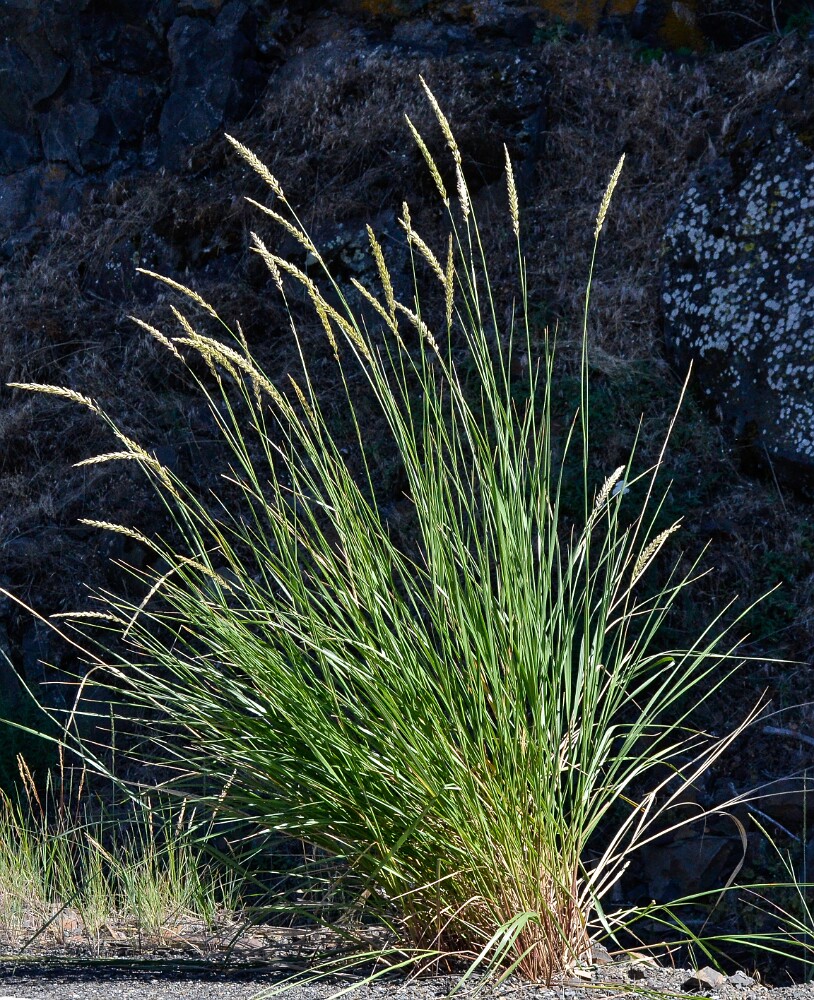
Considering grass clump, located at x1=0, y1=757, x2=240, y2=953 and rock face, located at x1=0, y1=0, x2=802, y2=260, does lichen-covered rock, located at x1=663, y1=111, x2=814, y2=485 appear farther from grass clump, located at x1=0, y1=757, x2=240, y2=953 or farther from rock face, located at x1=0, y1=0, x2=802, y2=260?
grass clump, located at x1=0, y1=757, x2=240, y2=953

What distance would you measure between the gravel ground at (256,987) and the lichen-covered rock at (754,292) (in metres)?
3.35

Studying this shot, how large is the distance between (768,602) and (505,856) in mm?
2959

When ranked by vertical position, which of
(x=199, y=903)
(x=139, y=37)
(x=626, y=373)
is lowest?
(x=199, y=903)

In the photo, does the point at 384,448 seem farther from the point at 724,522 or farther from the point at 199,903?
the point at 199,903

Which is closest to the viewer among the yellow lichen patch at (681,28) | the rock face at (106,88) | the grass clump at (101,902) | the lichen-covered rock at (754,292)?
the grass clump at (101,902)

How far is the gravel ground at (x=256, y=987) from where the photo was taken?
1.86 metres

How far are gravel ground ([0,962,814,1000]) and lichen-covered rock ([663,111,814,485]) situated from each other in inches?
132

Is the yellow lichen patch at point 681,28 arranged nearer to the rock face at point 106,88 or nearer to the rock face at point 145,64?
the rock face at point 145,64

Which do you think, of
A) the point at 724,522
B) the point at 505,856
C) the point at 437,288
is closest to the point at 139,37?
the point at 437,288

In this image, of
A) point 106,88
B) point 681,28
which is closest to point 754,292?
point 681,28

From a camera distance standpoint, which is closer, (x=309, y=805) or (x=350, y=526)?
(x=309, y=805)

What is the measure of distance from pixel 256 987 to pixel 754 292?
447 cm

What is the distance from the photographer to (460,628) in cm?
211

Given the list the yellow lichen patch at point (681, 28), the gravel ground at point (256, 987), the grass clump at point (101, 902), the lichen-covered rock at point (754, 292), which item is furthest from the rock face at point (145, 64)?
the gravel ground at point (256, 987)
